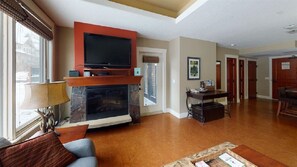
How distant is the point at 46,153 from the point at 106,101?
80.1 inches

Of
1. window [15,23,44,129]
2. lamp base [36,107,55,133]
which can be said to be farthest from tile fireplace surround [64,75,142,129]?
lamp base [36,107,55,133]

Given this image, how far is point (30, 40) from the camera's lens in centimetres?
217

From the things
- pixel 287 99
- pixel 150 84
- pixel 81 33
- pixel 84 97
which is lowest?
pixel 287 99

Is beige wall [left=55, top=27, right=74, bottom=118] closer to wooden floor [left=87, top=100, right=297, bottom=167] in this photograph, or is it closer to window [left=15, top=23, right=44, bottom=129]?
A: window [left=15, top=23, right=44, bottom=129]

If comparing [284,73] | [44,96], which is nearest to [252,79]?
[284,73]

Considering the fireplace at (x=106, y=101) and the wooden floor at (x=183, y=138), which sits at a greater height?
the fireplace at (x=106, y=101)

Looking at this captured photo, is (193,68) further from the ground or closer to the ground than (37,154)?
further from the ground

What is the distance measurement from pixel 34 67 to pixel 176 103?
11.7 ft

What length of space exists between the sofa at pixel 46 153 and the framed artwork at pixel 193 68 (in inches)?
136

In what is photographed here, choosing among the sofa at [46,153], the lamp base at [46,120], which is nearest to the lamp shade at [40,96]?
the lamp base at [46,120]

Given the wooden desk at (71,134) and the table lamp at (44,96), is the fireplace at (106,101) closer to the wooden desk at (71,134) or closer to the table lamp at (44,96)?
the wooden desk at (71,134)

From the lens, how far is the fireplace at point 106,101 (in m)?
3.01

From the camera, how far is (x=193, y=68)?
162 inches

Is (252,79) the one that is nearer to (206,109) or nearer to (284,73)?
(284,73)
